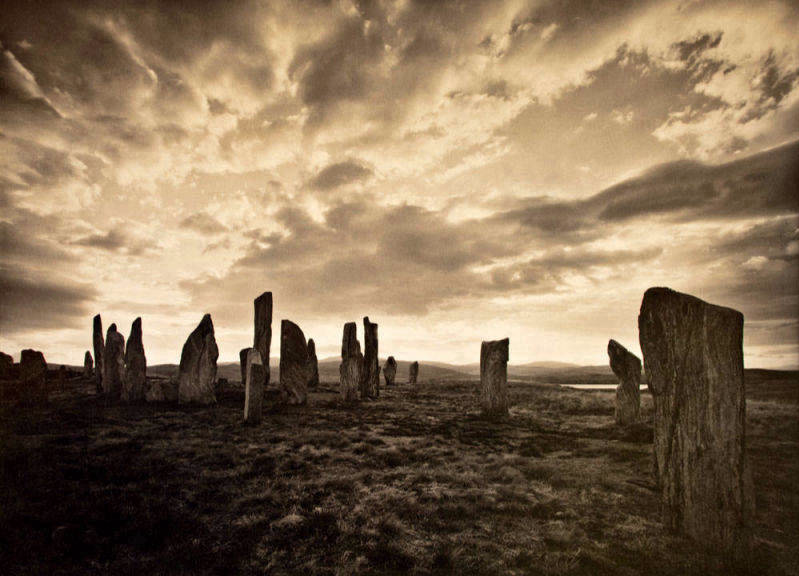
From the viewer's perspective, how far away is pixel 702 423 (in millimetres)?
5754

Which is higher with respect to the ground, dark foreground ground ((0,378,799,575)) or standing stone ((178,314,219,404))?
standing stone ((178,314,219,404))

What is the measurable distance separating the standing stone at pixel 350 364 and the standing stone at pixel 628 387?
13262 mm

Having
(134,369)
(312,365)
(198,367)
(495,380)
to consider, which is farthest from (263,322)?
(495,380)

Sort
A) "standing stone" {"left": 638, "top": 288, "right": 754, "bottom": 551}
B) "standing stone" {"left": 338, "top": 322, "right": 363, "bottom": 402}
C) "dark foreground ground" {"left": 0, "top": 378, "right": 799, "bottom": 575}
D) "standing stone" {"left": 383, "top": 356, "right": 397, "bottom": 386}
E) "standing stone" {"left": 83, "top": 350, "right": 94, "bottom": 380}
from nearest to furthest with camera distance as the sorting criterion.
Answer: "dark foreground ground" {"left": 0, "top": 378, "right": 799, "bottom": 575}, "standing stone" {"left": 638, "top": 288, "right": 754, "bottom": 551}, "standing stone" {"left": 338, "top": 322, "right": 363, "bottom": 402}, "standing stone" {"left": 83, "top": 350, "right": 94, "bottom": 380}, "standing stone" {"left": 383, "top": 356, "right": 397, "bottom": 386}

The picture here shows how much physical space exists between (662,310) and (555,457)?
21.0 feet

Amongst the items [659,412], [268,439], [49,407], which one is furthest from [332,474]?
[49,407]

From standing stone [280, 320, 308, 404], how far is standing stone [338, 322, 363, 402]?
8.97 ft

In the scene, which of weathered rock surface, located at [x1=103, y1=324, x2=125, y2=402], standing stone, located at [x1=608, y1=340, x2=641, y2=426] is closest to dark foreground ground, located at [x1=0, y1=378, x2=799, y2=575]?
standing stone, located at [x1=608, y1=340, x2=641, y2=426]

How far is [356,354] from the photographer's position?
22.6 meters

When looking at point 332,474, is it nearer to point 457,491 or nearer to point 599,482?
point 457,491

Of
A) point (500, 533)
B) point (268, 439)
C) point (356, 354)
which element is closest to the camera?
point (500, 533)

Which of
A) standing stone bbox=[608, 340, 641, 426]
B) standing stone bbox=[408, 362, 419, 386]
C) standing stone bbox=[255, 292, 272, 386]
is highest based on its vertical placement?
standing stone bbox=[255, 292, 272, 386]

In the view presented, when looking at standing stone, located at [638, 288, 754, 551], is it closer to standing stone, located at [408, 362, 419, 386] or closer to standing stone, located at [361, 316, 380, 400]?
standing stone, located at [361, 316, 380, 400]

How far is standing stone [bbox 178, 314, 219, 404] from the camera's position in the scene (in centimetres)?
1825
